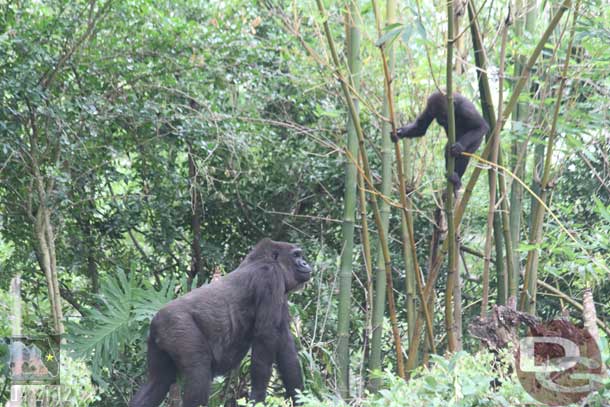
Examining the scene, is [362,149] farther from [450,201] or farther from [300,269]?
[300,269]

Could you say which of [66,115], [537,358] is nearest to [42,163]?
[66,115]

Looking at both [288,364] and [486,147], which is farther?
[288,364]

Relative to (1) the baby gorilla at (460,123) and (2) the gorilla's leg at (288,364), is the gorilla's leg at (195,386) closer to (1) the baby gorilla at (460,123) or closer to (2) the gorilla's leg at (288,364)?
(2) the gorilla's leg at (288,364)

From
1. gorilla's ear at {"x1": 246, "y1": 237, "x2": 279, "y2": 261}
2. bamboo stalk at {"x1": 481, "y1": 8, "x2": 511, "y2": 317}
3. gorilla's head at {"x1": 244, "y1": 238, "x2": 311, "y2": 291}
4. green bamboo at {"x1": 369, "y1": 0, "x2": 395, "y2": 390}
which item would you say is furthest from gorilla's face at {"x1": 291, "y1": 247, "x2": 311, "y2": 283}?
bamboo stalk at {"x1": 481, "y1": 8, "x2": 511, "y2": 317}

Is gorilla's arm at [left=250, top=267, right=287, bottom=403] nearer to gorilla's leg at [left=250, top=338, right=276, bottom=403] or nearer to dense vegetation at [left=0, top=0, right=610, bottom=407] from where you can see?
gorilla's leg at [left=250, top=338, right=276, bottom=403]

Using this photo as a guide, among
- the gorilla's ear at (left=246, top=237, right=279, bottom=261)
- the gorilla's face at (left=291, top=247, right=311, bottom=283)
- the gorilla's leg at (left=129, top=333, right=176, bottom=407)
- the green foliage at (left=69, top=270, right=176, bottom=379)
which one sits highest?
the gorilla's ear at (left=246, top=237, right=279, bottom=261)

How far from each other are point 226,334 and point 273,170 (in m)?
2.53

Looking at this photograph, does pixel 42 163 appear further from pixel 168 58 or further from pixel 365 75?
pixel 365 75

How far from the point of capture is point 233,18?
6363 millimetres

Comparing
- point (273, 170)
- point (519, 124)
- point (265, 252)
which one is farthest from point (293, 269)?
point (273, 170)

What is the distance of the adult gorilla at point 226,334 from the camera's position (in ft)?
13.5

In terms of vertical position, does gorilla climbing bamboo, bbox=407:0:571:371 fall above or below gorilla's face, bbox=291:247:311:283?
above

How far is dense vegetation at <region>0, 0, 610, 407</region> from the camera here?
4.02 metres

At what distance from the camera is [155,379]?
14.0ft
